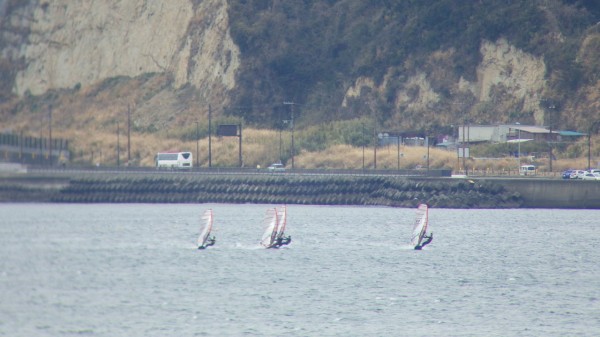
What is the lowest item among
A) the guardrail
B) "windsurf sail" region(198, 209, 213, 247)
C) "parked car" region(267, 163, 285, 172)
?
"windsurf sail" region(198, 209, 213, 247)

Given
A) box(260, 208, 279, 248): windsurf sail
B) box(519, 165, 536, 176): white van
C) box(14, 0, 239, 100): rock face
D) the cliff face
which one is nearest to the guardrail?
box(519, 165, 536, 176): white van

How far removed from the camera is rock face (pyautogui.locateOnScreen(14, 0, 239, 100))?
158 meters

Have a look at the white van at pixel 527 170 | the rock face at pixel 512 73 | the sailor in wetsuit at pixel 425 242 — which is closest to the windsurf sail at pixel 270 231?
the sailor in wetsuit at pixel 425 242

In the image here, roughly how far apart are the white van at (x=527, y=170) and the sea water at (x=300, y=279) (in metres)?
23.8

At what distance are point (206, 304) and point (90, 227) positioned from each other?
112ft

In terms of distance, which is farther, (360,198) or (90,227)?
(360,198)

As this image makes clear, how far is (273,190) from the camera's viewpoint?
348 feet

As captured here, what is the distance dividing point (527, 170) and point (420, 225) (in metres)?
47.1

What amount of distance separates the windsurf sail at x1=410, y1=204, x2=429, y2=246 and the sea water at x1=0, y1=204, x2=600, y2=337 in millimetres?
759

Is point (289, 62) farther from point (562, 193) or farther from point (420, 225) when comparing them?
point (420, 225)

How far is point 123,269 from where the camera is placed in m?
59.8

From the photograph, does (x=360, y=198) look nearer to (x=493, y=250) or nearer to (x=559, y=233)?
(x=559, y=233)

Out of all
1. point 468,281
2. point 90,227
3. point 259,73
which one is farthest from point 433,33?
point 468,281

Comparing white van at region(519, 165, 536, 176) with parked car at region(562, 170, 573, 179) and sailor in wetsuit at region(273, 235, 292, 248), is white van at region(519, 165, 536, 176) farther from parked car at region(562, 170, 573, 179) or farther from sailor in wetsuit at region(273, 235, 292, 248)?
sailor in wetsuit at region(273, 235, 292, 248)
